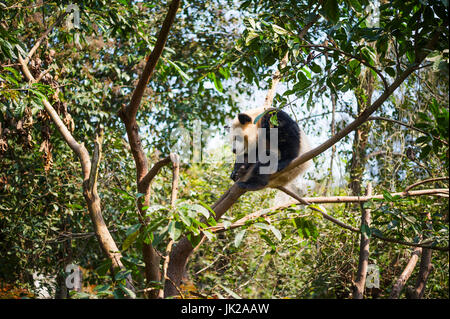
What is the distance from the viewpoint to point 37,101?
8.86 ft

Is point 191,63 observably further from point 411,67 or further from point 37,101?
point 411,67

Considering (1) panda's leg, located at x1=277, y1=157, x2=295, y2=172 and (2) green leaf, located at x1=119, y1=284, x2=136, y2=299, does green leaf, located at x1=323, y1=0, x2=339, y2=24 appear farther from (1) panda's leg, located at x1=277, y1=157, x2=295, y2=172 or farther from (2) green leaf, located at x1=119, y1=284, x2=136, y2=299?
(2) green leaf, located at x1=119, y1=284, x2=136, y2=299

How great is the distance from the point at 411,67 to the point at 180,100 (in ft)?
14.3

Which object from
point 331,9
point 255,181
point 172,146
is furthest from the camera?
point 172,146

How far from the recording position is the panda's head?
4211 mm

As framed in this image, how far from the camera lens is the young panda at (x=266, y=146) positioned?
3.45m

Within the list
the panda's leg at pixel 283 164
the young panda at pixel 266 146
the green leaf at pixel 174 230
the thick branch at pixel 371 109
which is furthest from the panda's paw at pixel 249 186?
the green leaf at pixel 174 230

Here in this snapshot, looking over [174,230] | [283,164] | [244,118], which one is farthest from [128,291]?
[244,118]

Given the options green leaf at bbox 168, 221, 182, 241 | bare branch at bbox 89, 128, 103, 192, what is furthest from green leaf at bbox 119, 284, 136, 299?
bare branch at bbox 89, 128, 103, 192

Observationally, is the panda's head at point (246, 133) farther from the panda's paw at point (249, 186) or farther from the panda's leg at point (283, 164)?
the panda's paw at point (249, 186)

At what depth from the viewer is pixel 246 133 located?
4.37 meters

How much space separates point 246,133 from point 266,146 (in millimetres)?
414

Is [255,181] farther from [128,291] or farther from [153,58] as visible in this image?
[128,291]
